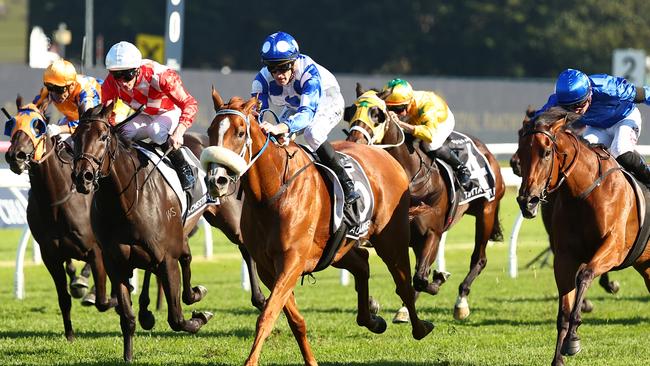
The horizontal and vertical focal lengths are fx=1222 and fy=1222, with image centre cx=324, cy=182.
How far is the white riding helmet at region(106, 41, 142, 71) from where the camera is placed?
749 cm

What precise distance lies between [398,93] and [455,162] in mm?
815

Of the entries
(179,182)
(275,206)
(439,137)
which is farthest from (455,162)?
(275,206)

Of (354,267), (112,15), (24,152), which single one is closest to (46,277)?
(24,152)

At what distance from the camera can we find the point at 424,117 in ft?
30.1

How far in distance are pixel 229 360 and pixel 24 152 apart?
6.68 feet

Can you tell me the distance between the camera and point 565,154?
686 cm

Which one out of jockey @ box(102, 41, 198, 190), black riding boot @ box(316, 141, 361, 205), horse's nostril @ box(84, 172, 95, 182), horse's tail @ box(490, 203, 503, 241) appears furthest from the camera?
horse's tail @ box(490, 203, 503, 241)

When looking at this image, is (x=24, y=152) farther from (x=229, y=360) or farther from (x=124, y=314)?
(x=229, y=360)

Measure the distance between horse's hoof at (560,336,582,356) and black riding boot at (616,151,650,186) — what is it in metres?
1.50

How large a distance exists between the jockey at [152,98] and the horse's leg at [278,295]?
1677 millimetres

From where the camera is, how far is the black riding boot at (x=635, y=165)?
7648 millimetres

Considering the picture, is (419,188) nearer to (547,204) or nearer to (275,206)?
(547,204)

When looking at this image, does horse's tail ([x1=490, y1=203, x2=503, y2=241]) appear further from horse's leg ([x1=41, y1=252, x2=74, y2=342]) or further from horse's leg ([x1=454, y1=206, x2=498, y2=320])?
horse's leg ([x1=41, y1=252, x2=74, y2=342])

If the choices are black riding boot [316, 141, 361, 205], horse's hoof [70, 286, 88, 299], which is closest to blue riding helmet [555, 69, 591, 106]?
black riding boot [316, 141, 361, 205]
